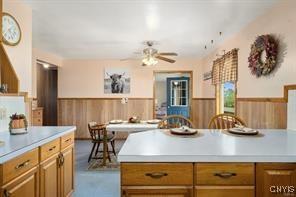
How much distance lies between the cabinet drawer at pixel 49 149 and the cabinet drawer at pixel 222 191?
126cm

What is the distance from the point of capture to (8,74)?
2.44 meters

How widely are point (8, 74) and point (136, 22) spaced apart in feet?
5.98

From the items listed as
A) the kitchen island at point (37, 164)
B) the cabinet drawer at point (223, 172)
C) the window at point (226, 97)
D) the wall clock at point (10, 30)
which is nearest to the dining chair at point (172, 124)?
the kitchen island at point (37, 164)

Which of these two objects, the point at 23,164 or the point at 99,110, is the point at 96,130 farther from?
the point at 23,164

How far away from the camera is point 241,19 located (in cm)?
326

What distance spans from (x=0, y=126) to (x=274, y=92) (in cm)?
302

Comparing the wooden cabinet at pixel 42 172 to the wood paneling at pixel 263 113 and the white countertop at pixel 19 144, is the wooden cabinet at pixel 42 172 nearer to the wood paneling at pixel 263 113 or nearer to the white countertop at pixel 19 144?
the white countertop at pixel 19 144

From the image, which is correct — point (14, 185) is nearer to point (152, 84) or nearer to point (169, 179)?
point (169, 179)

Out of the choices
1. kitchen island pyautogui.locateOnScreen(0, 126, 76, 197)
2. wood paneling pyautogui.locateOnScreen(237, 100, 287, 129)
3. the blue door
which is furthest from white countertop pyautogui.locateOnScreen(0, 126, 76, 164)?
the blue door

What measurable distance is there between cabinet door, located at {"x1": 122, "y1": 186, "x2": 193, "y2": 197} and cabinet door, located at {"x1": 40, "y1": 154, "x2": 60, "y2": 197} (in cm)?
92

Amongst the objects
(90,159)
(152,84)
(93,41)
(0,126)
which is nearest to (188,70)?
(152,84)

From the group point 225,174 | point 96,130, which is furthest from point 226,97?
point 225,174

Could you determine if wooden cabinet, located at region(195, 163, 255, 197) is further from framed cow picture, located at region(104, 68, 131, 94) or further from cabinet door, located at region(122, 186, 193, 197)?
framed cow picture, located at region(104, 68, 131, 94)

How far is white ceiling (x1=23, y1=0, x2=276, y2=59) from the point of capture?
2.76 metres
